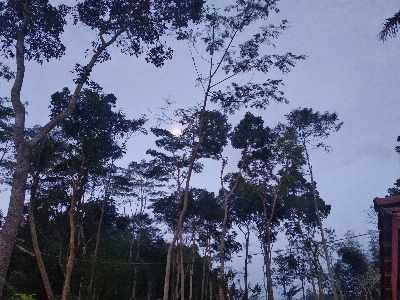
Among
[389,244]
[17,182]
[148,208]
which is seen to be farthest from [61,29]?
[148,208]

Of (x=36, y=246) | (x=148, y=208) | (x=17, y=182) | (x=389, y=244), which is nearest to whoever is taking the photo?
(x=389, y=244)

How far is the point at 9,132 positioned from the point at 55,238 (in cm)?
743

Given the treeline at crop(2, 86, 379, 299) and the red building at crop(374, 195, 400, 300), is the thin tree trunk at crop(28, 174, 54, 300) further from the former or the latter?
the red building at crop(374, 195, 400, 300)

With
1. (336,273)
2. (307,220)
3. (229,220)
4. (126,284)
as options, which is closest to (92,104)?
(126,284)

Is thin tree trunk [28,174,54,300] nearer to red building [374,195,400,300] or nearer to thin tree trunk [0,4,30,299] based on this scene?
thin tree trunk [0,4,30,299]

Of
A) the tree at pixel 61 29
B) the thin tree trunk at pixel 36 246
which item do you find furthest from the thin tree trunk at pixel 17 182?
the thin tree trunk at pixel 36 246

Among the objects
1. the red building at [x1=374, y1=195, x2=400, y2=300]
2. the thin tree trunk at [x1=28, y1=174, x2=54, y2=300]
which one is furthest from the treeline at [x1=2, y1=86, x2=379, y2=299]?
the red building at [x1=374, y1=195, x2=400, y2=300]

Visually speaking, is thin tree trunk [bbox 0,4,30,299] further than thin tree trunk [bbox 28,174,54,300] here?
No

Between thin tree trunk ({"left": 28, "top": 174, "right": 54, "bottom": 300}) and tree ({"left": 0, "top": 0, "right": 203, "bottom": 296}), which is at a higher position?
tree ({"left": 0, "top": 0, "right": 203, "bottom": 296})

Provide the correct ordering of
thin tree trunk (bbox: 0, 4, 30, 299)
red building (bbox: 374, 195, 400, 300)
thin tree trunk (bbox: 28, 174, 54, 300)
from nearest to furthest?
red building (bbox: 374, 195, 400, 300), thin tree trunk (bbox: 0, 4, 30, 299), thin tree trunk (bbox: 28, 174, 54, 300)

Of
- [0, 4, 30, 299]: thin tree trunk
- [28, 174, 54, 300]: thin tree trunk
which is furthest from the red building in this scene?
[28, 174, 54, 300]: thin tree trunk

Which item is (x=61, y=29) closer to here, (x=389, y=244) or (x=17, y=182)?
(x=17, y=182)

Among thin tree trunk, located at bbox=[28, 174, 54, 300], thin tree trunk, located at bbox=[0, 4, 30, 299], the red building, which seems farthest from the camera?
thin tree trunk, located at bbox=[28, 174, 54, 300]

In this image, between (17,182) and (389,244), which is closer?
(389,244)
